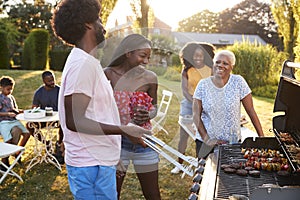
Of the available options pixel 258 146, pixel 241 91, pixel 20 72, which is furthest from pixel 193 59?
pixel 20 72

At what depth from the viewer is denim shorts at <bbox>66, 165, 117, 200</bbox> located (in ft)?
6.01

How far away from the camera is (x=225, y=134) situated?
2.94 metres

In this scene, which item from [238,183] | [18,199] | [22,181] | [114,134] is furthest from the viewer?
[22,181]

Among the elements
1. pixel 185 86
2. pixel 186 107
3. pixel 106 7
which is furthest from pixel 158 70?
pixel 106 7

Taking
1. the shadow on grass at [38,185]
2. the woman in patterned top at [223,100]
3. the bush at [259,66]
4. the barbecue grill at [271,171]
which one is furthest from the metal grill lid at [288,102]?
the bush at [259,66]

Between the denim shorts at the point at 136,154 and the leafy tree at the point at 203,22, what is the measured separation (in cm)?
4455

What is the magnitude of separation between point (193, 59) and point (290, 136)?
1.96m

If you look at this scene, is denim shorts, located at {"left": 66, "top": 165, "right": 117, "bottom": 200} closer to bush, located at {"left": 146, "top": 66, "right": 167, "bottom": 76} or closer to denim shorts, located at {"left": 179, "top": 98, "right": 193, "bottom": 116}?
bush, located at {"left": 146, "top": 66, "right": 167, "bottom": 76}

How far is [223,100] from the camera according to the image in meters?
2.91

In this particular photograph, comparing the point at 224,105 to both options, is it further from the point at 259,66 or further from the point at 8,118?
the point at 259,66

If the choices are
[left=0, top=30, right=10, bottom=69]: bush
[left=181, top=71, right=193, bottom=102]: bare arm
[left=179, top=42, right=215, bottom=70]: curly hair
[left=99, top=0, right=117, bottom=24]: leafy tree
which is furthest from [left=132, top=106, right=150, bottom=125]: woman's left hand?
[left=0, top=30, right=10, bottom=69]: bush

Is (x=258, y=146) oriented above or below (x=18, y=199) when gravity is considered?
above

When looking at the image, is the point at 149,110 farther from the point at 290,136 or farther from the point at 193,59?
the point at 193,59

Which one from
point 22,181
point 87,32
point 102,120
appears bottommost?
point 22,181
